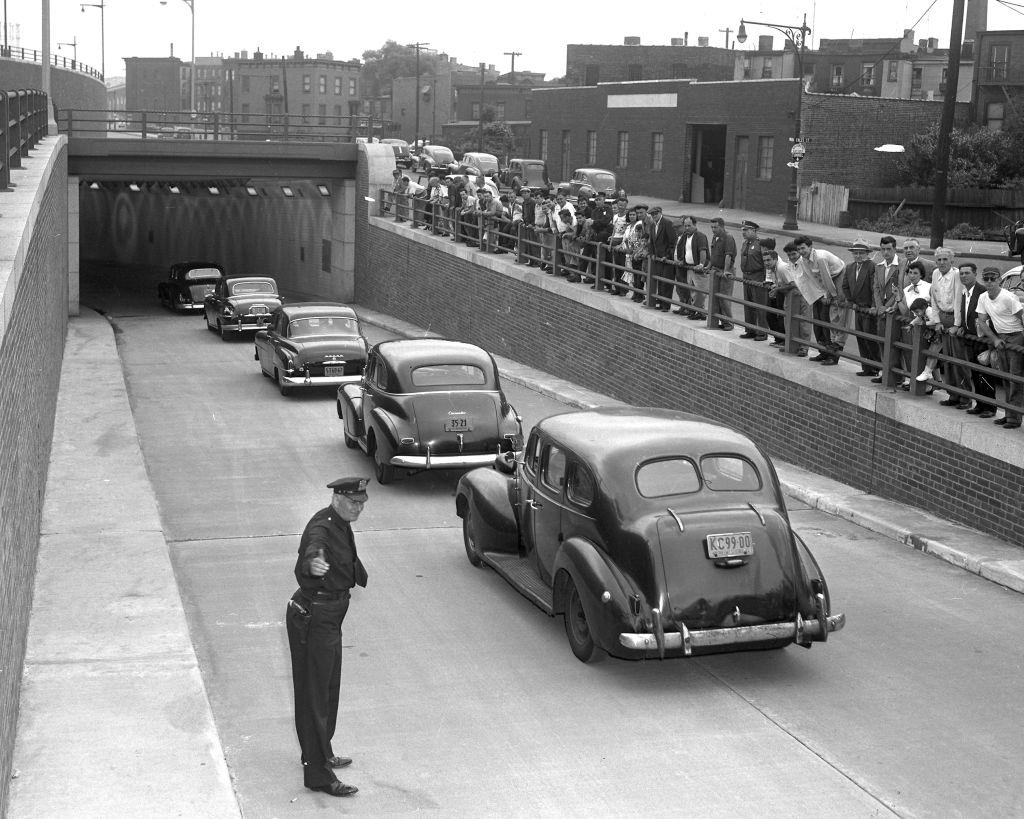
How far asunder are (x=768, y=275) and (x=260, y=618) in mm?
9642

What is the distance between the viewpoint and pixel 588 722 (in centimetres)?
912

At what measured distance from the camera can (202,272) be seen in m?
40.8

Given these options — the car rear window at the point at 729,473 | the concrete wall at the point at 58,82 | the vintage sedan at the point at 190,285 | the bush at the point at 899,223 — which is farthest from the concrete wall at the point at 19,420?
the bush at the point at 899,223

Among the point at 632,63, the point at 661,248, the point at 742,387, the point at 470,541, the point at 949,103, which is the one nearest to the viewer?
the point at 470,541

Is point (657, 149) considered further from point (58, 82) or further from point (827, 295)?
point (827, 295)

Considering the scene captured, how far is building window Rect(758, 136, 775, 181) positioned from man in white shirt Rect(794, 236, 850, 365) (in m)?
38.4

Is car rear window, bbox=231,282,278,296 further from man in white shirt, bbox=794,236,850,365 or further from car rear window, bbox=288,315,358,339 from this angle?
man in white shirt, bbox=794,236,850,365

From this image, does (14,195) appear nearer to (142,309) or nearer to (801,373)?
(801,373)

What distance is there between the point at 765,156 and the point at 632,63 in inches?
→ 1754

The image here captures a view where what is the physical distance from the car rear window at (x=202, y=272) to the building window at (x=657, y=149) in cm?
2749

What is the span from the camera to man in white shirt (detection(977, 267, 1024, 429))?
13.4 m

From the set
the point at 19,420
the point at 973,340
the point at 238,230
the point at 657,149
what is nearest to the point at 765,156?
the point at 657,149

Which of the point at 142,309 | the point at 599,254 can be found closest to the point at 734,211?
the point at 142,309

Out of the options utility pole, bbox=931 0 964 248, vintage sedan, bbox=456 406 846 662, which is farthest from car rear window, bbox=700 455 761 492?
utility pole, bbox=931 0 964 248
